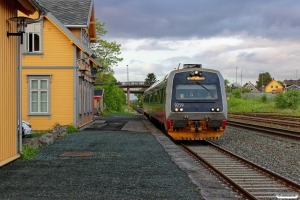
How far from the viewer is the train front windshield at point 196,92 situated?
15.6 m

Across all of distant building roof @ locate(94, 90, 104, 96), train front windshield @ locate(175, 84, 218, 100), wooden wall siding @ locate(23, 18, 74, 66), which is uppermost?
wooden wall siding @ locate(23, 18, 74, 66)

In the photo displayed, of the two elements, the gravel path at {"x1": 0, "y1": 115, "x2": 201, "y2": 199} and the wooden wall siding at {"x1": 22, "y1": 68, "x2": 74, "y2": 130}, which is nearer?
the gravel path at {"x1": 0, "y1": 115, "x2": 201, "y2": 199}

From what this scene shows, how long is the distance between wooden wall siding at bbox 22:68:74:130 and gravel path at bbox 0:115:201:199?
27.6 feet

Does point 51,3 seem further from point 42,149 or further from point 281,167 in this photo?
point 281,167

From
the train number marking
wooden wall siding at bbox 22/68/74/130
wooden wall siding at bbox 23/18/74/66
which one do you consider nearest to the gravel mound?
the train number marking

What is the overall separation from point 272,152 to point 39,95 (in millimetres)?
12116

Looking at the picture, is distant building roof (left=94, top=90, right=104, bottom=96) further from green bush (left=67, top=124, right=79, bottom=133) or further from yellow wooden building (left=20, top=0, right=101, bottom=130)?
green bush (left=67, top=124, right=79, bottom=133)

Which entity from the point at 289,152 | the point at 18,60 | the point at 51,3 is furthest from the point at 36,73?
the point at 289,152

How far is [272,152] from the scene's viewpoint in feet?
45.4

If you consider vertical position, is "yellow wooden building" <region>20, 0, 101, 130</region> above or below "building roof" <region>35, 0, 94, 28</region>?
below

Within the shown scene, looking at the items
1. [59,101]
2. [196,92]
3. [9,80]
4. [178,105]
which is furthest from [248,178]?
[59,101]

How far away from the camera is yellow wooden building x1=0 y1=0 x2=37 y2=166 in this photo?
9781 mm

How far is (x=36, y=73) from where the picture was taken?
21.1 meters

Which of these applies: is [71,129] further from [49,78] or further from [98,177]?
[98,177]
